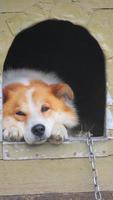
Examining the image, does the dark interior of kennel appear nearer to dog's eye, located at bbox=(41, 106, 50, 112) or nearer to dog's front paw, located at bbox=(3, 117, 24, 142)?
dog's eye, located at bbox=(41, 106, 50, 112)

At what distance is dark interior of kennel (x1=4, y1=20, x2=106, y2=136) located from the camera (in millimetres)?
5672

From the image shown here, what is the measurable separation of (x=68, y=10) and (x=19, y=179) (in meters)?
1.23

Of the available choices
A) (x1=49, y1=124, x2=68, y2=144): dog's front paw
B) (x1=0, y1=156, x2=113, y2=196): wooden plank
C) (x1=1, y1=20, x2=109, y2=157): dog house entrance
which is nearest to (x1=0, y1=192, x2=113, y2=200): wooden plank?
(x1=0, y1=156, x2=113, y2=196): wooden plank

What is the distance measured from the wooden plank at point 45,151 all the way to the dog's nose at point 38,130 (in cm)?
11

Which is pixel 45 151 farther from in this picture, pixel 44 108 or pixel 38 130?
pixel 44 108

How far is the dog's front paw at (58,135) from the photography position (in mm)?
4668

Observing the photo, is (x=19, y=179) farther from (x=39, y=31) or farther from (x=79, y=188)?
(x=39, y=31)

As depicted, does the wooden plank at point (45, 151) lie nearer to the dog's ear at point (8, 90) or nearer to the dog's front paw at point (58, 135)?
the dog's front paw at point (58, 135)

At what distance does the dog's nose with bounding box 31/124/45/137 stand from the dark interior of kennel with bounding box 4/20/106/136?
35.8 inches

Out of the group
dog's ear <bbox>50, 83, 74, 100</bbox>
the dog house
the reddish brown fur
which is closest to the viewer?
the dog house

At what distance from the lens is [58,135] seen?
468cm

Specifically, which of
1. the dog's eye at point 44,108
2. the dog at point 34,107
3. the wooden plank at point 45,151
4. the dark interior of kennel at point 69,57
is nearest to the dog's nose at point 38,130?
the dog at point 34,107

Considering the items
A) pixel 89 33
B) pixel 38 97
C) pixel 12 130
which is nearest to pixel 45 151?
pixel 12 130

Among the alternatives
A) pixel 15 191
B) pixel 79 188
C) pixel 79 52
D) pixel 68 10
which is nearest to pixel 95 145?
pixel 79 188
